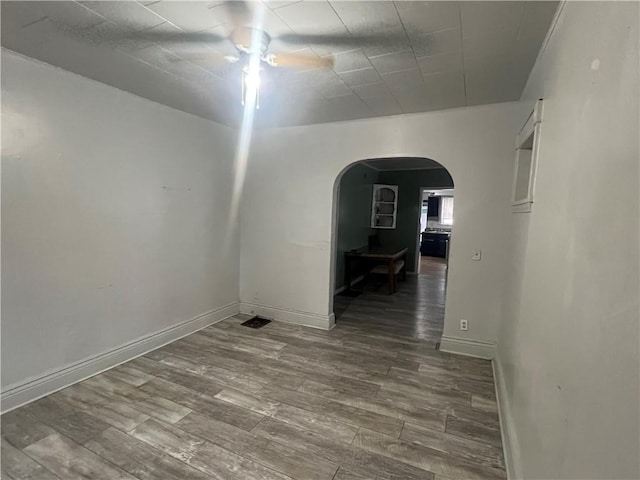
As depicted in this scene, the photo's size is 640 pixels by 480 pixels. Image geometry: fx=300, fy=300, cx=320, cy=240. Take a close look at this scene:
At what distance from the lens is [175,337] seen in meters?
3.37

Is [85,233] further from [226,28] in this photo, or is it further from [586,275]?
[586,275]

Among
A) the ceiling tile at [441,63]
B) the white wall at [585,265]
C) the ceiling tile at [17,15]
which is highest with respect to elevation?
the ceiling tile at [441,63]

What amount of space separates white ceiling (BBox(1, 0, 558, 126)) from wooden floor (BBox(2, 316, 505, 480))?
251 centimetres

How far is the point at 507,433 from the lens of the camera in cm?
188

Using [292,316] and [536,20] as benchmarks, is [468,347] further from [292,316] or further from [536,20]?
[536,20]

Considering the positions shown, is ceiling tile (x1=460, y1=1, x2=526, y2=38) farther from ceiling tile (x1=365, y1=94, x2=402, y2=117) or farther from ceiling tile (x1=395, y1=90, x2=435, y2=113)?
ceiling tile (x1=365, y1=94, x2=402, y2=117)

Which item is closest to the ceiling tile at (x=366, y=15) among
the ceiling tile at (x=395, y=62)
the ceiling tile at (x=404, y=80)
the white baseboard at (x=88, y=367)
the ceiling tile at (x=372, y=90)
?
the ceiling tile at (x=395, y=62)

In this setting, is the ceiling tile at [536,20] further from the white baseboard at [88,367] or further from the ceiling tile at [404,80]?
the white baseboard at [88,367]

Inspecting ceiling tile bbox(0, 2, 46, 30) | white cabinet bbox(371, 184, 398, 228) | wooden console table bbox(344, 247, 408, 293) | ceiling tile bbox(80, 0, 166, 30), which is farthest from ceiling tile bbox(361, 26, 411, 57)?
white cabinet bbox(371, 184, 398, 228)

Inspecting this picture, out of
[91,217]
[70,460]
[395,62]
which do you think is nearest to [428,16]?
[395,62]

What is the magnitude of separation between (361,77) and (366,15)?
741 mm

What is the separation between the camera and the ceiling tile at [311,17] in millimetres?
1543

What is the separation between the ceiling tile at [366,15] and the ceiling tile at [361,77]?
0.51 meters

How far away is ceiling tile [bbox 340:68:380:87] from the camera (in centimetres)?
224
